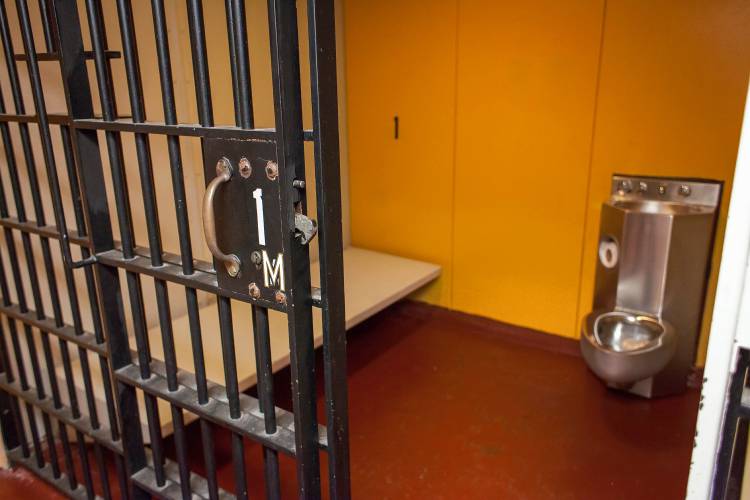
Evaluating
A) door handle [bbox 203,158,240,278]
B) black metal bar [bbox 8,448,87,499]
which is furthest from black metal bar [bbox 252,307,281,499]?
black metal bar [bbox 8,448,87,499]

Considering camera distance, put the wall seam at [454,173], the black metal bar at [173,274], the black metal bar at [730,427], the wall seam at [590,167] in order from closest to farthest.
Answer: the black metal bar at [730,427]
the black metal bar at [173,274]
the wall seam at [590,167]
the wall seam at [454,173]

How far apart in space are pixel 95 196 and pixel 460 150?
2124mm

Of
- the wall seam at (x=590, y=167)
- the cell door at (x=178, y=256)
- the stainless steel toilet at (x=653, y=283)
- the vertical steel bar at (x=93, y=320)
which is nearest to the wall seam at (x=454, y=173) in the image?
the wall seam at (x=590, y=167)

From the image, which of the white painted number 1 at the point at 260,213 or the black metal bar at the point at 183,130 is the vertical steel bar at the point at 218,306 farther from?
the white painted number 1 at the point at 260,213

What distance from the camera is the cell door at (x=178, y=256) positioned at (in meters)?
1.01

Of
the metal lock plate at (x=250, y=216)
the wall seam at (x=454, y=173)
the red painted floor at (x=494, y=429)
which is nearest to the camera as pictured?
the metal lock plate at (x=250, y=216)

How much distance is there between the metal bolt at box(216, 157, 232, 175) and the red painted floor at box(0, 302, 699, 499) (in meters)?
1.32

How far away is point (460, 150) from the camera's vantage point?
305cm

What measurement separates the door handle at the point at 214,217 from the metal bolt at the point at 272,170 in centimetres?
11

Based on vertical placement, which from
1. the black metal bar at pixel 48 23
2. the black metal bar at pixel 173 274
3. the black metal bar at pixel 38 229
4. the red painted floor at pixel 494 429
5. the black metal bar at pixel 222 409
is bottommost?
the red painted floor at pixel 494 429

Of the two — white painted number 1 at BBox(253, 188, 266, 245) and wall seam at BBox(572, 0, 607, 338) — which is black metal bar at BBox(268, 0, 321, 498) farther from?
wall seam at BBox(572, 0, 607, 338)

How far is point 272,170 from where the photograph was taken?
102 centimetres

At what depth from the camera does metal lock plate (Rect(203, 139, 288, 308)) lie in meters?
1.04

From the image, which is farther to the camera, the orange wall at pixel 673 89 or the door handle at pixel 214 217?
the orange wall at pixel 673 89
